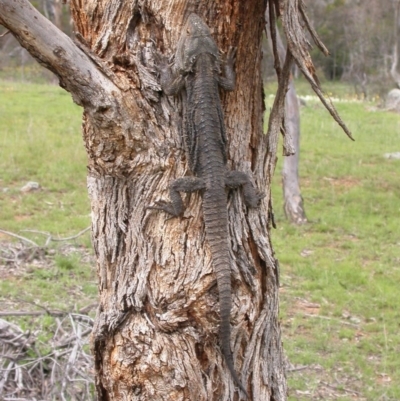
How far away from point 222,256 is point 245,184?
0.33 meters

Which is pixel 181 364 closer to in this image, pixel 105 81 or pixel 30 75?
pixel 105 81

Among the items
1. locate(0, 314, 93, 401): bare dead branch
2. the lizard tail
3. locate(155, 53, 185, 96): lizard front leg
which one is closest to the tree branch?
locate(155, 53, 185, 96): lizard front leg

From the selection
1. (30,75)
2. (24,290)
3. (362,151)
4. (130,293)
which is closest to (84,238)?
(24,290)

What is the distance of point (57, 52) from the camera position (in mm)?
2338

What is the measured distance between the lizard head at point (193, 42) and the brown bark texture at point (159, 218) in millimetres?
35

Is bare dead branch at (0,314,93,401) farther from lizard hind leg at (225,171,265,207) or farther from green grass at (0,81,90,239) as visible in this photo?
green grass at (0,81,90,239)

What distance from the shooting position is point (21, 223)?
27.7 feet

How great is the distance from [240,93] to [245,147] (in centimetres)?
23

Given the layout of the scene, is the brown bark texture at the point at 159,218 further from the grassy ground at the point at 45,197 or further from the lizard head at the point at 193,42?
the grassy ground at the point at 45,197

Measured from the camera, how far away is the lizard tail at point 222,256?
2.49 metres

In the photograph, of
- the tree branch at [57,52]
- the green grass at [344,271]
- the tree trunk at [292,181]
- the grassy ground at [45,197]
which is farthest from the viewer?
the tree trunk at [292,181]

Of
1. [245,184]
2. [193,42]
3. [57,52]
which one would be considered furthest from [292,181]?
[57,52]

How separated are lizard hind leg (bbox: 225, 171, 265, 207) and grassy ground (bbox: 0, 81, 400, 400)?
2.74 m

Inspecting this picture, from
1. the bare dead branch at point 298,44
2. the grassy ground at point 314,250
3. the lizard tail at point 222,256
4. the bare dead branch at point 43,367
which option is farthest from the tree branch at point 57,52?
the grassy ground at point 314,250
